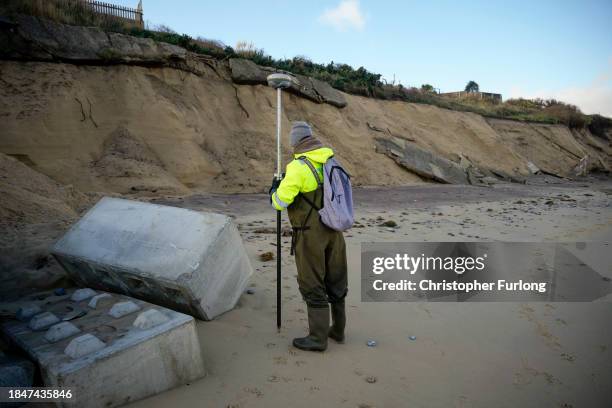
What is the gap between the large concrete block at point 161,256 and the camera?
3.40 meters

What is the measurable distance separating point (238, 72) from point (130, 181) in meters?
6.34

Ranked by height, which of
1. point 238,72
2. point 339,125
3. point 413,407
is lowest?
point 413,407

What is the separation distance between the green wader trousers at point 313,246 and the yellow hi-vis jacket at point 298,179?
0.08 m

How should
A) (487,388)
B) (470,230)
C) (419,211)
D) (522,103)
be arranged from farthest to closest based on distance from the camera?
(522,103) < (419,211) < (470,230) < (487,388)

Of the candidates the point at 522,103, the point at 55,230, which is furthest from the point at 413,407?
the point at 522,103

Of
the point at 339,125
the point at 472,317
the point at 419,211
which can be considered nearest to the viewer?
the point at 472,317

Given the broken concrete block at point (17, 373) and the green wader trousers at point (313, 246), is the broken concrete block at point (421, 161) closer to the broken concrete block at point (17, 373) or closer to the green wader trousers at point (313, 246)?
the green wader trousers at point (313, 246)

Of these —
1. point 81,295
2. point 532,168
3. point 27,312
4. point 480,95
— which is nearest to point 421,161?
point 532,168

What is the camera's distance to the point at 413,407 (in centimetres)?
A: 269

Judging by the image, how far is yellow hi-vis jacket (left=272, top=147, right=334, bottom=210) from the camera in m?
3.30

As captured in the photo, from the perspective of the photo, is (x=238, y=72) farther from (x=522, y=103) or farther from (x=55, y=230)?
(x=522, y=103)

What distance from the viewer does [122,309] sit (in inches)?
120

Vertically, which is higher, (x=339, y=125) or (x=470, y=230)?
(x=339, y=125)

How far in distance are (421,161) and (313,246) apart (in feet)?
52.9
